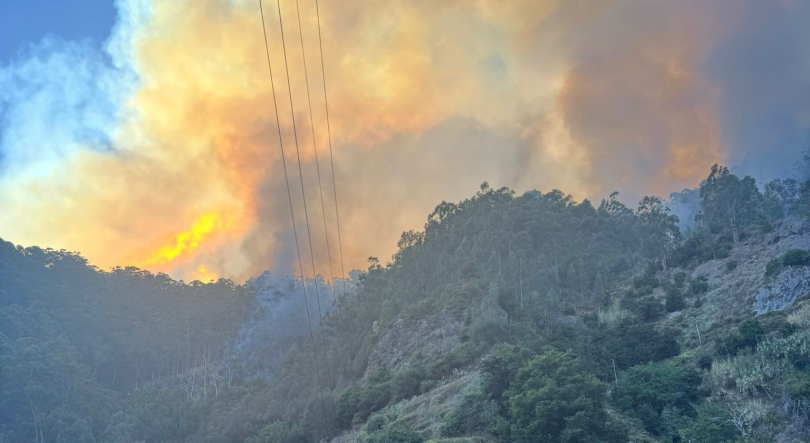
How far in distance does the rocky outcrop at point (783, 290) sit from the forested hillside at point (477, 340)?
19cm

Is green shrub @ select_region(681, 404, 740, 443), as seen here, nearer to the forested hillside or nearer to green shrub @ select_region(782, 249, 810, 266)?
the forested hillside

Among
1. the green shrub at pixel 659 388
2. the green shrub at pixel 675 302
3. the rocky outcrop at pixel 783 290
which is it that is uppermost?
the green shrub at pixel 675 302

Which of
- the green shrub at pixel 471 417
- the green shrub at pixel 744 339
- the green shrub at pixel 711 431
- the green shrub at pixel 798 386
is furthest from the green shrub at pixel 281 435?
the green shrub at pixel 798 386

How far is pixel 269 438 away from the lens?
66812mm

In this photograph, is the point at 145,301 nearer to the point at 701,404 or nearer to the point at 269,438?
the point at 269,438

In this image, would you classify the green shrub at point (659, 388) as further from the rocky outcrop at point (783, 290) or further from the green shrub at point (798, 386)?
the rocky outcrop at point (783, 290)

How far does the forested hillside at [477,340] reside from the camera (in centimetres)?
4662

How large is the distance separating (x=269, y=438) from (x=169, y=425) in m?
34.8

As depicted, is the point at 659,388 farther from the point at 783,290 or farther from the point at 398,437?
the point at 398,437

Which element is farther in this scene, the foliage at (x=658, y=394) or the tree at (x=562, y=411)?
the foliage at (x=658, y=394)

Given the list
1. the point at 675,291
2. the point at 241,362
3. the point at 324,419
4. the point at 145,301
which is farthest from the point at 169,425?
the point at 675,291

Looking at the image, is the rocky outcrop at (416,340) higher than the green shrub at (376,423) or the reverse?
higher

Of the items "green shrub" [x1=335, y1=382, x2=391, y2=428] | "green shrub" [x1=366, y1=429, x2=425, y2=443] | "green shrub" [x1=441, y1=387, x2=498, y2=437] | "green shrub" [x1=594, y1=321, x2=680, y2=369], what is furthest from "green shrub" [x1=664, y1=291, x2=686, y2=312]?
"green shrub" [x1=366, y1=429, x2=425, y2=443]

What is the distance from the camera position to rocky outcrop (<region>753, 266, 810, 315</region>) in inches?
2368
